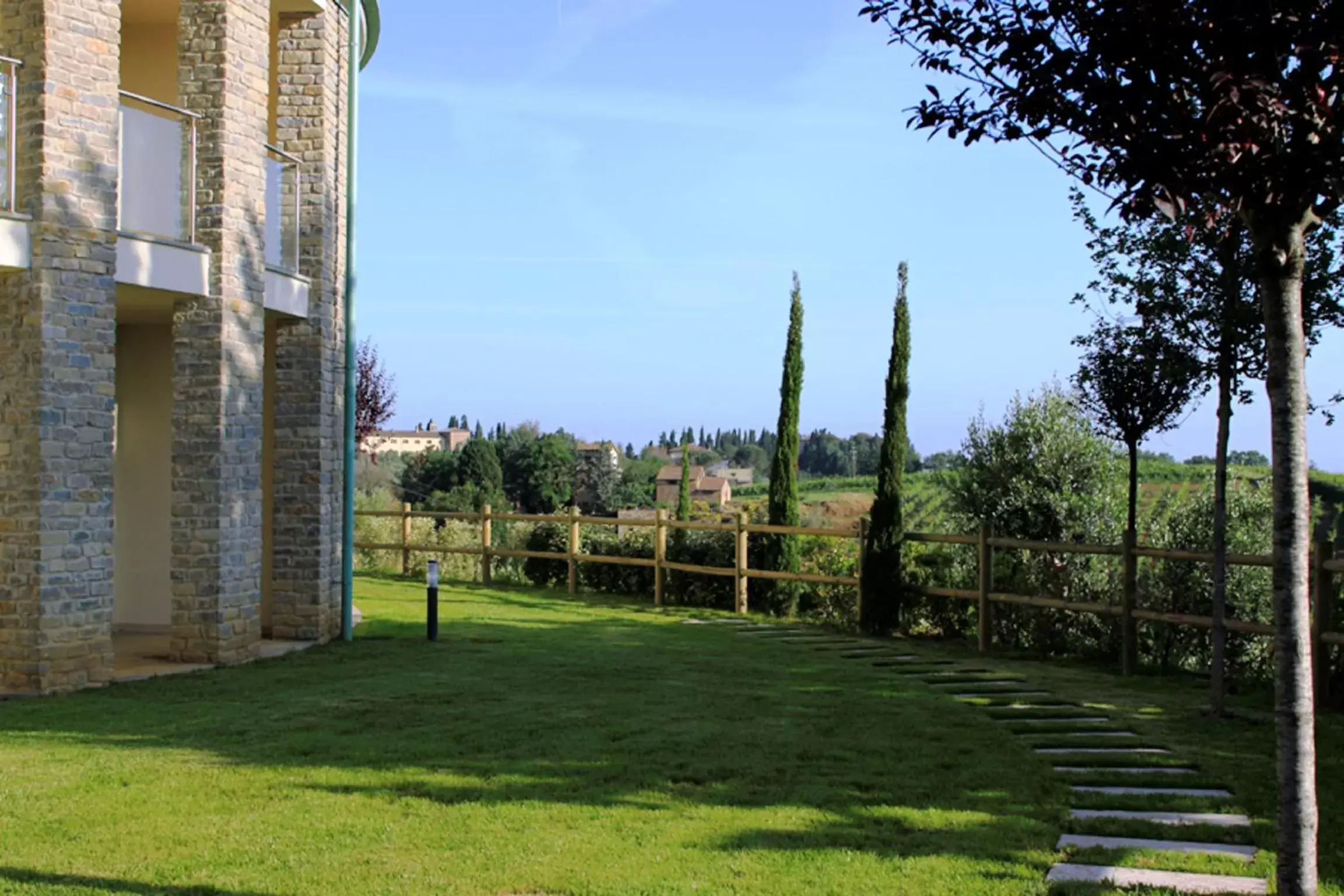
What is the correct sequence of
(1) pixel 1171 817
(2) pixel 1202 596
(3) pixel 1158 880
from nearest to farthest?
1. (3) pixel 1158 880
2. (1) pixel 1171 817
3. (2) pixel 1202 596

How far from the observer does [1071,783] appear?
21.7ft

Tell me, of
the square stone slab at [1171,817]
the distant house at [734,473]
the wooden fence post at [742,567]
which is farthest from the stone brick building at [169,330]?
the distant house at [734,473]

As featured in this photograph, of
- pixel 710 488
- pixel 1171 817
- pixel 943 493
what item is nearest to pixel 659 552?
pixel 943 493

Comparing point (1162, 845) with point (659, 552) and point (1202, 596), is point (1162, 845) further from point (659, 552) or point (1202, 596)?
point (659, 552)

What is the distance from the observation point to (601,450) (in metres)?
45.7

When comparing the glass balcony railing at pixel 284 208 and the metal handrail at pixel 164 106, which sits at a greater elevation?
the metal handrail at pixel 164 106

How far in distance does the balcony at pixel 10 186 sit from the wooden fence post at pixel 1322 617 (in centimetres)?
1000

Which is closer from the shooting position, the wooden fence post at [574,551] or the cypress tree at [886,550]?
the cypress tree at [886,550]

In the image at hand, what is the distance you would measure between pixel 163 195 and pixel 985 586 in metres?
8.75

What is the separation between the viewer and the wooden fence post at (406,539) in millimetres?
20250

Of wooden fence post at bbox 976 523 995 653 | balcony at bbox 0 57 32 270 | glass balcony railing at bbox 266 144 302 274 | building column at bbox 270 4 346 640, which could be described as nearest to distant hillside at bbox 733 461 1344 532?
wooden fence post at bbox 976 523 995 653

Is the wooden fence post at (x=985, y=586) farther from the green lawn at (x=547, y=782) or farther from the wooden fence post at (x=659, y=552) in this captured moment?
the wooden fence post at (x=659, y=552)

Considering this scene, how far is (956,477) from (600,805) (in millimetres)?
10518

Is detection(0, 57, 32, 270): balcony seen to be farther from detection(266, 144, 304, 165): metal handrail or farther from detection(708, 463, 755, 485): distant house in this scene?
detection(708, 463, 755, 485): distant house
